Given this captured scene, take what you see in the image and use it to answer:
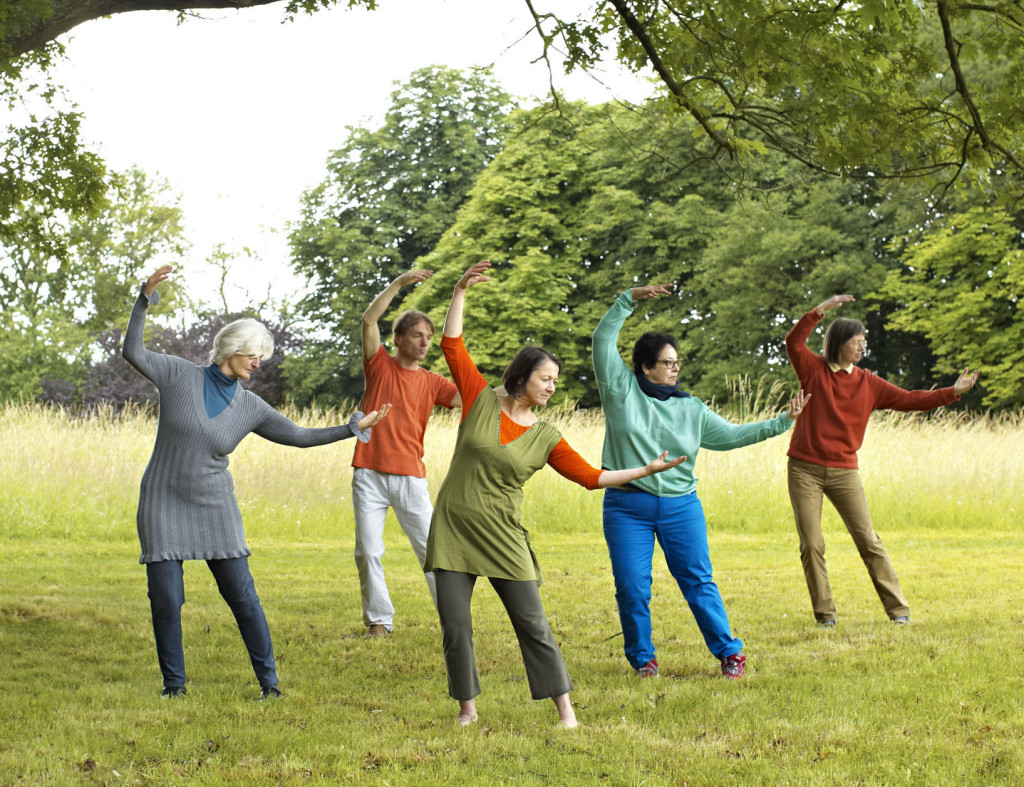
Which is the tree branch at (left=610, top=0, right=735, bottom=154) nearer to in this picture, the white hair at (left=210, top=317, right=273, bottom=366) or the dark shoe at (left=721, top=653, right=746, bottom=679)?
the white hair at (left=210, top=317, right=273, bottom=366)

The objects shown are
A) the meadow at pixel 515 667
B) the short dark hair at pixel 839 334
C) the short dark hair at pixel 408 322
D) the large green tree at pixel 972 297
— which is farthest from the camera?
the large green tree at pixel 972 297

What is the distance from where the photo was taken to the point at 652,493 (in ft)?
19.3

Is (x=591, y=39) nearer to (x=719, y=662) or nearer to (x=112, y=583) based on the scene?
(x=719, y=662)

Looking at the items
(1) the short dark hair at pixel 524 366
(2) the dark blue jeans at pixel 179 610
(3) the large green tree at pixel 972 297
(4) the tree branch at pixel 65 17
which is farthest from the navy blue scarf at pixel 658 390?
(3) the large green tree at pixel 972 297

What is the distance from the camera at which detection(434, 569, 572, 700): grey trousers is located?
4.87 meters

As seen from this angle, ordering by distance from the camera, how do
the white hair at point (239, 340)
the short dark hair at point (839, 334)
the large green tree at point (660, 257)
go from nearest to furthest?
the white hair at point (239, 340), the short dark hair at point (839, 334), the large green tree at point (660, 257)

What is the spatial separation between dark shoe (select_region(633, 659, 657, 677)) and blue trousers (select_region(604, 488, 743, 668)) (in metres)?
0.27

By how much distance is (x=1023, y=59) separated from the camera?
7070 mm

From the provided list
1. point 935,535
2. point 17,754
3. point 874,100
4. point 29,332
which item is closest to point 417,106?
→ point 29,332

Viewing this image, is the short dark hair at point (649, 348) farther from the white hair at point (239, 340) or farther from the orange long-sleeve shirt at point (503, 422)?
the white hair at point (239, 340)

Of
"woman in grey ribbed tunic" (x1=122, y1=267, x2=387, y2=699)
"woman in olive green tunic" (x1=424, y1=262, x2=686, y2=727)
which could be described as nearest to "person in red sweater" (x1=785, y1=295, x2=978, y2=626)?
"woman in olive green tunic" (x1=424, y1=262, x2=686, y2=727)

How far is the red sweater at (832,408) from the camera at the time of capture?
7402 mm

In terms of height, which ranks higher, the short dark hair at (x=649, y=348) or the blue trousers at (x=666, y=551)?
the short dark hair at (x=649, y=348)

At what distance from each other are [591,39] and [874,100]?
2291 mm
